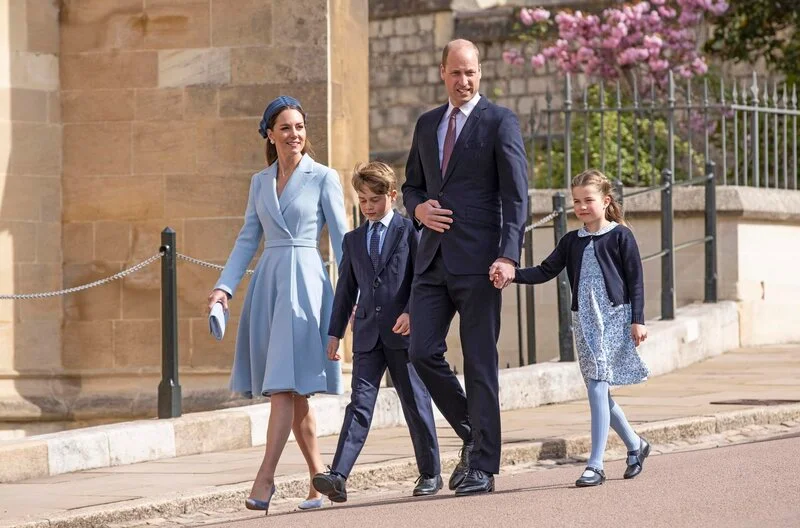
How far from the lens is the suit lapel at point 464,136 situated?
6973 mm

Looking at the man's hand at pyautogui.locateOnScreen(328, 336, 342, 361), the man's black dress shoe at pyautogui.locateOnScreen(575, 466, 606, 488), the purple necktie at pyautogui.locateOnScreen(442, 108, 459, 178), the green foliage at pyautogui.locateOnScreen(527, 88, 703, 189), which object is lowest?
the man's black dress shoe at pyautogui.locateOnScreen(575, 466, 606, 488)

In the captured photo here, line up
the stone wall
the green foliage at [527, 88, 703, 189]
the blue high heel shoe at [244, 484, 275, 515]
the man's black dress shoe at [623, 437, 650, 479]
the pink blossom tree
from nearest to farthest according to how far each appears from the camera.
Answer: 1. the blue high heel shoe at [244, 484, 275, 515]
2. the man's black dress shoe at [623, 437, 650, 479]
3. the green foliage at [527, 88, 703, 189]
4. the pink blossom tree
5. the stone wall

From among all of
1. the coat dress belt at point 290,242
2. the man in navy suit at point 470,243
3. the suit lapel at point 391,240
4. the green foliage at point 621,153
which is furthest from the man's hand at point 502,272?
the green foliage at point 621,153

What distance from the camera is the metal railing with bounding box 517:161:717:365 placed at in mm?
11656

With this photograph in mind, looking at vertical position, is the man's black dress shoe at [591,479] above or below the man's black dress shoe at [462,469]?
below

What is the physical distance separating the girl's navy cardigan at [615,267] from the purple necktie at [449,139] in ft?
2.30

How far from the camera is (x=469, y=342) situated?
276 inches

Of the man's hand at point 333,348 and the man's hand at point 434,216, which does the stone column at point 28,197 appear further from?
the man's hand at point 434,216

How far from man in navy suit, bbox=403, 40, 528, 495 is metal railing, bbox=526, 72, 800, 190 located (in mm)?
7192

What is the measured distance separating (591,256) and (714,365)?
18.5 ft

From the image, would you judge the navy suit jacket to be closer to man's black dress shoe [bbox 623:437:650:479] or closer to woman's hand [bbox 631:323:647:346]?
woman's hand [bbox 631:323:647:346]

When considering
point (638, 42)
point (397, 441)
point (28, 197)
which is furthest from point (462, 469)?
point (638, 42)

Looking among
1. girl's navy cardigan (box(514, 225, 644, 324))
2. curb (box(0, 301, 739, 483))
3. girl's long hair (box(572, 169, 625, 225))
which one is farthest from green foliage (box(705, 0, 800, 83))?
girl's navy cardigan (box(514, 225, 644, 324))

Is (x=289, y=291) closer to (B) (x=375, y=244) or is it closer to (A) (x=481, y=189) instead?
(B) (x=375, y=244)
